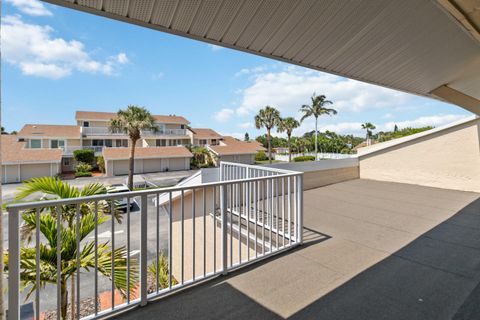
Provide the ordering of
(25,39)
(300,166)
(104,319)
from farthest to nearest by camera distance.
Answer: (300,166) < (25,39) < (104,319)

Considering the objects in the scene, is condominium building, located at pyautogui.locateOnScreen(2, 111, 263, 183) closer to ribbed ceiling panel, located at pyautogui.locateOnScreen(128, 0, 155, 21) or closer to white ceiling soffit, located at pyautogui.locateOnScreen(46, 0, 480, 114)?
white ceiling soffit, located at pyautogui.locateOnScreen(46, 0, 480, 114)

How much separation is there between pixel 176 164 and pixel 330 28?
24868 millimetres

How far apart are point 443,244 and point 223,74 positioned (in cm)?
989

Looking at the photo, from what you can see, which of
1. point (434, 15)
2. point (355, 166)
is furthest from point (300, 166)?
point (434, 15)

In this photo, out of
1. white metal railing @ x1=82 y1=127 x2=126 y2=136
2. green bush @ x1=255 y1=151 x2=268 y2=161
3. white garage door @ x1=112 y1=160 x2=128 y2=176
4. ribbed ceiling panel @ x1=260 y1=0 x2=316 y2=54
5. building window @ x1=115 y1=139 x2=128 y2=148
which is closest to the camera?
ribbed ceiling panel @ x1=260 y1=0 x2=316 y2=54

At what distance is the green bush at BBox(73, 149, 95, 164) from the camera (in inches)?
946

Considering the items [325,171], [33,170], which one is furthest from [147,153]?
[325,171]

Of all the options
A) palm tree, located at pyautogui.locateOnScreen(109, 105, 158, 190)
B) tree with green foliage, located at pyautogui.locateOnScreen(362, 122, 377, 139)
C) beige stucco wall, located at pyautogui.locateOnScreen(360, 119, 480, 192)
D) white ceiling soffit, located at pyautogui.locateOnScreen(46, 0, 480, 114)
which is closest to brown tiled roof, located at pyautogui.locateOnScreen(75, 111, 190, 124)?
palm tree, located at pyautogui.locateOnScreen(109, 105, 158, 190)

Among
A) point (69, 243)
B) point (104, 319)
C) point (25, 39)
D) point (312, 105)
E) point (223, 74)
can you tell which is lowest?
point (104, 319)

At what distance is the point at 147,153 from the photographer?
24.8 metres

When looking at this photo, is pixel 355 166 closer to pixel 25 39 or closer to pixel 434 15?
pixel 434 15

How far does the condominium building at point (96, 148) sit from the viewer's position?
20.5 m

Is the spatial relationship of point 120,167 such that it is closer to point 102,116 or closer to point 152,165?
point 152,165

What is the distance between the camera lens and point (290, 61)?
372cm
